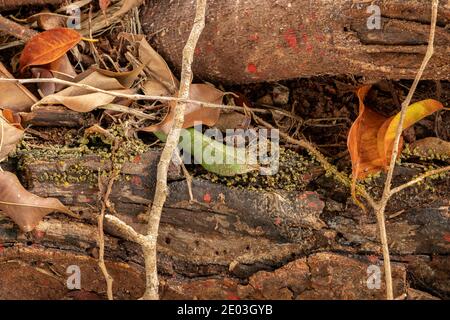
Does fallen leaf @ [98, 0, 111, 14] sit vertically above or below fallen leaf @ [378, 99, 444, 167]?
above

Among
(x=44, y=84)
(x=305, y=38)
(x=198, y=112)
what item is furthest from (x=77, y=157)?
(x=305, y=38)

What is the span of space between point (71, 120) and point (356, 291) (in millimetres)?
950

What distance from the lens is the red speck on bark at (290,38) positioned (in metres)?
1.74

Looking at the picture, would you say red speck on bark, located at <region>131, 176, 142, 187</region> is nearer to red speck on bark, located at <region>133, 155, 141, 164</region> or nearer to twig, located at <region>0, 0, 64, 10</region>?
red speck on bark, located at <region>133, 155, 141, 164</region>

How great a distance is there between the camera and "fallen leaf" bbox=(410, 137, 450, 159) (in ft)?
5.70

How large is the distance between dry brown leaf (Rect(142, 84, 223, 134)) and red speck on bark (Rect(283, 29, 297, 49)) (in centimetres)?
27

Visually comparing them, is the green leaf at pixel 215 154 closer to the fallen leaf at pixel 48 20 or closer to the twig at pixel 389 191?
the twig at pixel 389 191

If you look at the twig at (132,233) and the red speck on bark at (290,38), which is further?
the red speck on bark at (290,38)

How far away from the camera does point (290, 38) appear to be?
1754 mm

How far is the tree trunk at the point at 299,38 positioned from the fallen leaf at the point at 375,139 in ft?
0.34

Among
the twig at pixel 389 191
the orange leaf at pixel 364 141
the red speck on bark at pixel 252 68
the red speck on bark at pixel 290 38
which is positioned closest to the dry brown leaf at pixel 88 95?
the red speck on bark at pixel 252 68

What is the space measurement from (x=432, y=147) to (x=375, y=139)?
162 millimetres

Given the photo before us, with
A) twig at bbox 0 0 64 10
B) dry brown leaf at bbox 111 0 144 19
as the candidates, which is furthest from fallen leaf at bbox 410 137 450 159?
twig at bbox 0 0 64 10

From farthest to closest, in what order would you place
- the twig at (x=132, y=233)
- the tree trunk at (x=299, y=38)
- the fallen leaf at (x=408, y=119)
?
1. the fallen leaf at (x=408, y=119)
2. the tree trunk at (x=299, y=38)
3. the twig at (x=132, y=233)
